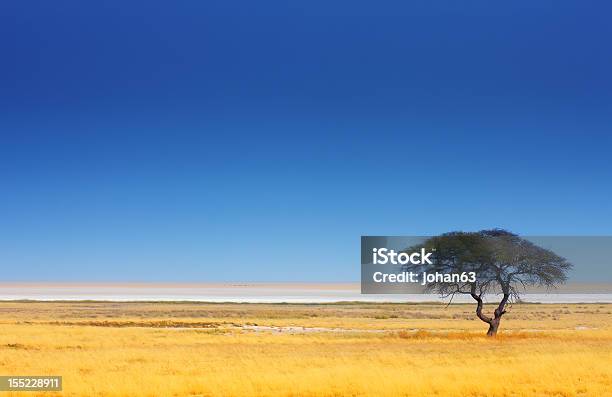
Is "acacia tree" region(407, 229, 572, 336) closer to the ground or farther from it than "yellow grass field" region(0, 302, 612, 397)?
farther from it

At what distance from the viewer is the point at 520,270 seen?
4588 centimetres

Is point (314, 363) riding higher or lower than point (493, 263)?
lower

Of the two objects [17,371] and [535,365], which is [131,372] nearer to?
[17,371]

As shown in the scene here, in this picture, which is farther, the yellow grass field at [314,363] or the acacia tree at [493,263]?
the acacia tree at [493,263]

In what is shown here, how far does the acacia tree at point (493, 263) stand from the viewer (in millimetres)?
45062

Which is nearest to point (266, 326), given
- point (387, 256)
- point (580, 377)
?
point (387, 256)

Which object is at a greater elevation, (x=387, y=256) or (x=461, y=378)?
(x=387, y=256)

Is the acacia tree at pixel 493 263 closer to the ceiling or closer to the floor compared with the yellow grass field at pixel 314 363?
closer to the ceiling

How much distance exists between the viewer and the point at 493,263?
45031 mm

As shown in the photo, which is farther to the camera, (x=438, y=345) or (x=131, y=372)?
(x=438, y=345)

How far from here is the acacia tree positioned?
4506cm

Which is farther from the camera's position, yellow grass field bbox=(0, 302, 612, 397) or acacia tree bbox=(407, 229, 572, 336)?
acacia tree bbox=(407, 229, 572, 336)

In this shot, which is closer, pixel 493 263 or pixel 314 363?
pixel 314 363

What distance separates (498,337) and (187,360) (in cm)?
2127
